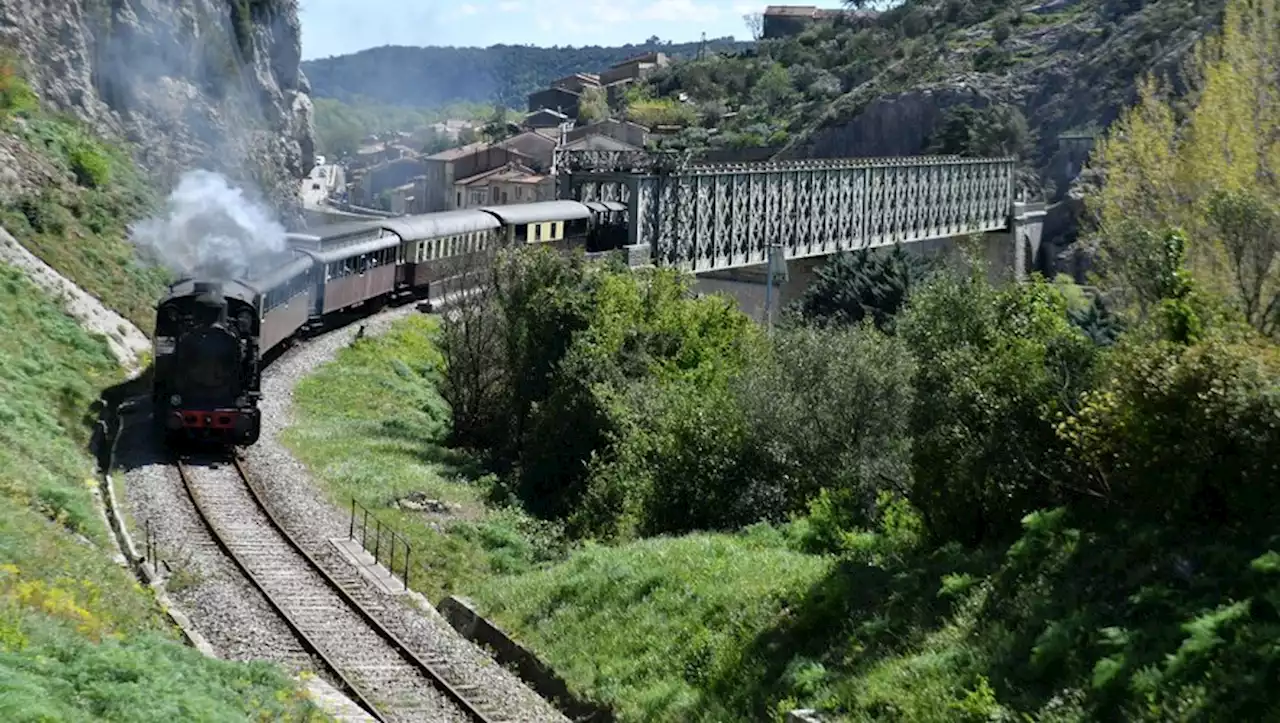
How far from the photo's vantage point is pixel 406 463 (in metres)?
31.6

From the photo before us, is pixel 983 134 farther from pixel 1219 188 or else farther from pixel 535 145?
pixel 1219 188

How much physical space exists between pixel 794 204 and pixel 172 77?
28277 mm

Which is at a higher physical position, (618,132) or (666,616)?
(618,132)

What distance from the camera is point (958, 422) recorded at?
17625mm

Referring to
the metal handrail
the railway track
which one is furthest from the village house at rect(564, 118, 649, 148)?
the metal handrail

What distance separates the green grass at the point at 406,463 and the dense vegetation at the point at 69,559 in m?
4.89

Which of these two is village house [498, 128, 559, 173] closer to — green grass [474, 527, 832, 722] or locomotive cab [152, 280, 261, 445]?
locomotive cab [152, 280, 261, 445]

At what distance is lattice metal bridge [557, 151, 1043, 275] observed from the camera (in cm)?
5506

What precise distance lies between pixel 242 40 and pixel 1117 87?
6096cm

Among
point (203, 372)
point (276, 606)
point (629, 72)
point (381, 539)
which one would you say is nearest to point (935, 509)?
point (276, 606)

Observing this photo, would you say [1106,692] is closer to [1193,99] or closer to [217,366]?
[217,366]

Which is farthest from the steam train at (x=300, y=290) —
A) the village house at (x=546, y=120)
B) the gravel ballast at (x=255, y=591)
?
the village house at (x=546, y=120)

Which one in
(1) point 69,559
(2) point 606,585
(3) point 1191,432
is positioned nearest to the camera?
(3) point 1191,432

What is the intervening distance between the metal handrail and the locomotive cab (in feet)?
12.9
